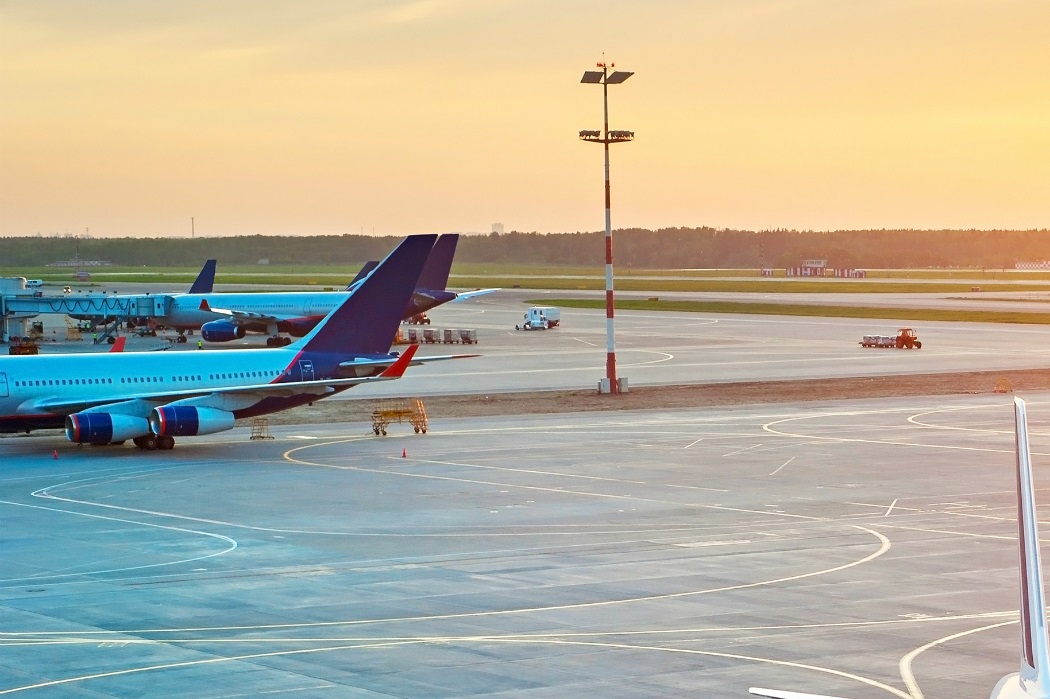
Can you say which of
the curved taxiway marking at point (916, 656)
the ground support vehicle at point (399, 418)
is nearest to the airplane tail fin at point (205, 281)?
the ground support vehicle at point (399, 418)

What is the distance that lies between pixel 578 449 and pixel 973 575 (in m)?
21.9

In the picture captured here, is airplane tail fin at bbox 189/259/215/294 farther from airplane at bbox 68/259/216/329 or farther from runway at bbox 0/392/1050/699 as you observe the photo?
runway at bbox 0/392/1050/699

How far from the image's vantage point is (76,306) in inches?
4139

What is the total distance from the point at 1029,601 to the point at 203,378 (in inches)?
1640

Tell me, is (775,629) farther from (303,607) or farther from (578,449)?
(578,449)

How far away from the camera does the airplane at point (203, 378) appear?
1823 inches

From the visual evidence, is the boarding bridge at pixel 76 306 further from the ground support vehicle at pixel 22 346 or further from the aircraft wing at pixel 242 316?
the aircraft wing at pixel 242 316

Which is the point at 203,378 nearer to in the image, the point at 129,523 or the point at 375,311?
the point at 375,311

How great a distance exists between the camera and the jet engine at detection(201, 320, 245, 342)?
10225cm

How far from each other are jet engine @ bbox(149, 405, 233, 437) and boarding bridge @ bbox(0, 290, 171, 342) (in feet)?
192

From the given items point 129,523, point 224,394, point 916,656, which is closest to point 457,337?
point 224,394

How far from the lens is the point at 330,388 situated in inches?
1945

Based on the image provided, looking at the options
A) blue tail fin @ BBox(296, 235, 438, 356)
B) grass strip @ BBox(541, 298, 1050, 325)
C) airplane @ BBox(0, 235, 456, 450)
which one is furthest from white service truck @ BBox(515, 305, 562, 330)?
blue tail fin @ BBox(296, 235, 438, 356)

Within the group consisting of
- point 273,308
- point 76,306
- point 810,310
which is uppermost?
point 76,306
